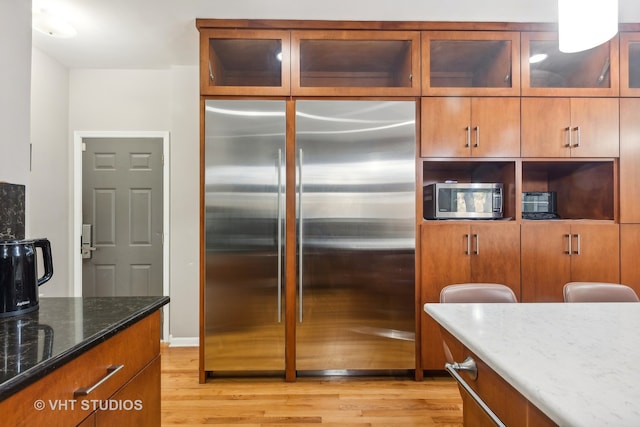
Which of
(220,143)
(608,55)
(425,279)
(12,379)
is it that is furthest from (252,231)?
(608,55)

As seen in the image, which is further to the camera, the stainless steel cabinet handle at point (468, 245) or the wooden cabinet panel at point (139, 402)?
the stainless steel cabinet handle at point (468, 245)

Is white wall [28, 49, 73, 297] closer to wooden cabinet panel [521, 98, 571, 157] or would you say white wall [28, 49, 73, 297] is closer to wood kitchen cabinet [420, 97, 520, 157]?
wood kitchen cabinet [420, 97, 520, 157]

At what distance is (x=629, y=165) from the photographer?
2439 mm

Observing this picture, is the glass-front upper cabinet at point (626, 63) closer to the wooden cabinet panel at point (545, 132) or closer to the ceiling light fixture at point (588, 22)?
the wooden cabinet panel at point (545, 132)

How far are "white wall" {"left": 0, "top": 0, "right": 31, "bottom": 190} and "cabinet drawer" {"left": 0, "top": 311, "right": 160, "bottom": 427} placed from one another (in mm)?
1027

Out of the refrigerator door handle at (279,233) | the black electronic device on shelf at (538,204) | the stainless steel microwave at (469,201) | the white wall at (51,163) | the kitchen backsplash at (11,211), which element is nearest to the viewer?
the kitchen backsplash at (11,211)

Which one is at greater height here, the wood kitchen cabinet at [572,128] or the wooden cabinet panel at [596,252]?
the wood kitchen cabinet at [572,128]

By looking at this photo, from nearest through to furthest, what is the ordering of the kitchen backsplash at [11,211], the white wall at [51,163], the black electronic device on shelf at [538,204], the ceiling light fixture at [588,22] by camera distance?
the ceiling light fixture at [588,22]
the kitchen backsplash at [11,211]
the black electronic device on shelf at [538,204]
the white wall at [51,163]

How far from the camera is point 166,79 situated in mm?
3186

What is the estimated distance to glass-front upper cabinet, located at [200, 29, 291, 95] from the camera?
2.40 metres

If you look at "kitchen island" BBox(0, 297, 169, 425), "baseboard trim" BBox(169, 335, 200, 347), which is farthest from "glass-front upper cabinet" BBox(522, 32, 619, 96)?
"baseboard trim" BBox(169, 335, 200, 347)

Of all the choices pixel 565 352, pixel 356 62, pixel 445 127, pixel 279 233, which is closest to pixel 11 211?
pixel 279 233

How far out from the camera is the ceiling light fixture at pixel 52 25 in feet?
7.33

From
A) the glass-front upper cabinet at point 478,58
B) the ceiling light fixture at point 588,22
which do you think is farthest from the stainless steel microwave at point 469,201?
the ceiling light fixture at point 588,22
